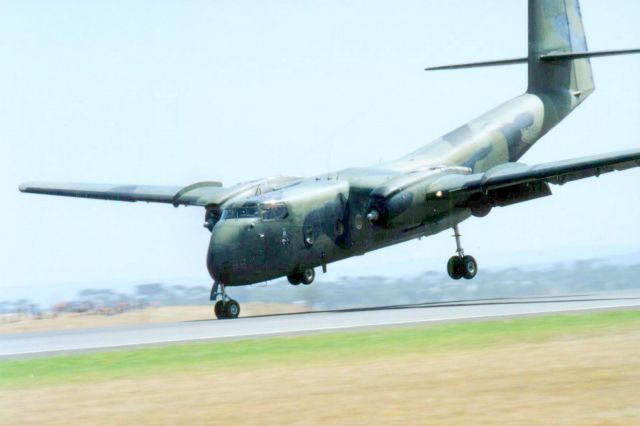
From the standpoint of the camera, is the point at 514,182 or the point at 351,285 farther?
the point at 351,285

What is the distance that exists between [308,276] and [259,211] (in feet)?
15.0

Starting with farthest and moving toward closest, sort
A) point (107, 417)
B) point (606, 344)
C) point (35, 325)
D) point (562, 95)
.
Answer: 1. point (562, 95)
2. point (35, 325)
3. point (606, 344)
4. point (107, 417)

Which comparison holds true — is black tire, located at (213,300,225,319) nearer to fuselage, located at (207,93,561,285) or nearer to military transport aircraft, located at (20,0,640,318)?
military transport aircraft, located at (20,0,640,318)

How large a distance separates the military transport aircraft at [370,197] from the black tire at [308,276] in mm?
32

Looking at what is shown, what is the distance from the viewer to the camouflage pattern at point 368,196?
101 ft

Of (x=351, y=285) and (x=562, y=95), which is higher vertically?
(x=562, y=95)

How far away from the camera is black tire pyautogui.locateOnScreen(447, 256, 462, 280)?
37.6 meters

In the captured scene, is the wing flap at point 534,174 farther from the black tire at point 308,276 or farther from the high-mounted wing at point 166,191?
the high-mounted wing at point 166,191

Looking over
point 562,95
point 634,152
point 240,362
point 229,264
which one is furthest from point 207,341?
point 562,95

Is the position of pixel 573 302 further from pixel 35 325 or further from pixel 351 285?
pixel 35 325

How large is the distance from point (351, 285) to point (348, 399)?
97.1ft

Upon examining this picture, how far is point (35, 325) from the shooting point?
3875 cm

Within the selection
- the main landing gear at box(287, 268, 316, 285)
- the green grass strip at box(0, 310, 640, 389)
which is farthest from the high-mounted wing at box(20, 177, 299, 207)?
the green grass strip at box(0, 310, 640, 389)

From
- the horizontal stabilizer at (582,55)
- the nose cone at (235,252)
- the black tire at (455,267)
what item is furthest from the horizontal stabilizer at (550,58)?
the nose cone at (235,252)
